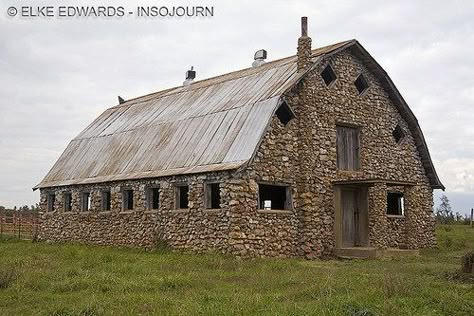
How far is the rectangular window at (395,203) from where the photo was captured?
24609 mm

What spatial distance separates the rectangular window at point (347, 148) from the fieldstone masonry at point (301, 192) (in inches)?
9.5

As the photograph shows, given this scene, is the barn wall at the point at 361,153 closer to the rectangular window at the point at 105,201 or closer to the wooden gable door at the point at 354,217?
the wooden gable door at the point at 354,217

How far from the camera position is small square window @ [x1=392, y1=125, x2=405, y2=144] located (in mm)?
24545

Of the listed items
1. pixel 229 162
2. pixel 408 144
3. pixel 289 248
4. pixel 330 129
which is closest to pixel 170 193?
pixel 229 162

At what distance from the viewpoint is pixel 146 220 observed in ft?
73.4

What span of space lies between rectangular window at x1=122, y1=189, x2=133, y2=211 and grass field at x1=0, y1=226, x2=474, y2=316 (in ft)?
22.7

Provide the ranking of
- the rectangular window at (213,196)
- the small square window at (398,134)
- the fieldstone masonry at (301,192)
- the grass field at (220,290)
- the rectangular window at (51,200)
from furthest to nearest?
→ the rectangular window at (51,200) < the small square window at (398,134) < the rectangular window at (213,196) < the fieldstone masonry at (301,192) < the grass field at (220,290)

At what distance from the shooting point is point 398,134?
973 inches

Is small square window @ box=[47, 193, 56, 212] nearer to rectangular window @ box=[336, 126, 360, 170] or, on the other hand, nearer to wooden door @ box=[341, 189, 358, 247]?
rectangular window @ box=[336, 126, 360, 170]

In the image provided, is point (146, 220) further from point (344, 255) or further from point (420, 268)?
point (420, 268)

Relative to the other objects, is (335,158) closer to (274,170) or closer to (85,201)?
(274,170)

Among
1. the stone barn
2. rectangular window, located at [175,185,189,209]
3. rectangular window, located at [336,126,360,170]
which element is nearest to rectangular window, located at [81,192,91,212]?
the stone barn

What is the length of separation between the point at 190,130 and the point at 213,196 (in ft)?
10.9

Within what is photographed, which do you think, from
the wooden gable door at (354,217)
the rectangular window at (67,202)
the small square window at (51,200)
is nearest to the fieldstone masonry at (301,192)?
the wooden gable door at (354,217)
